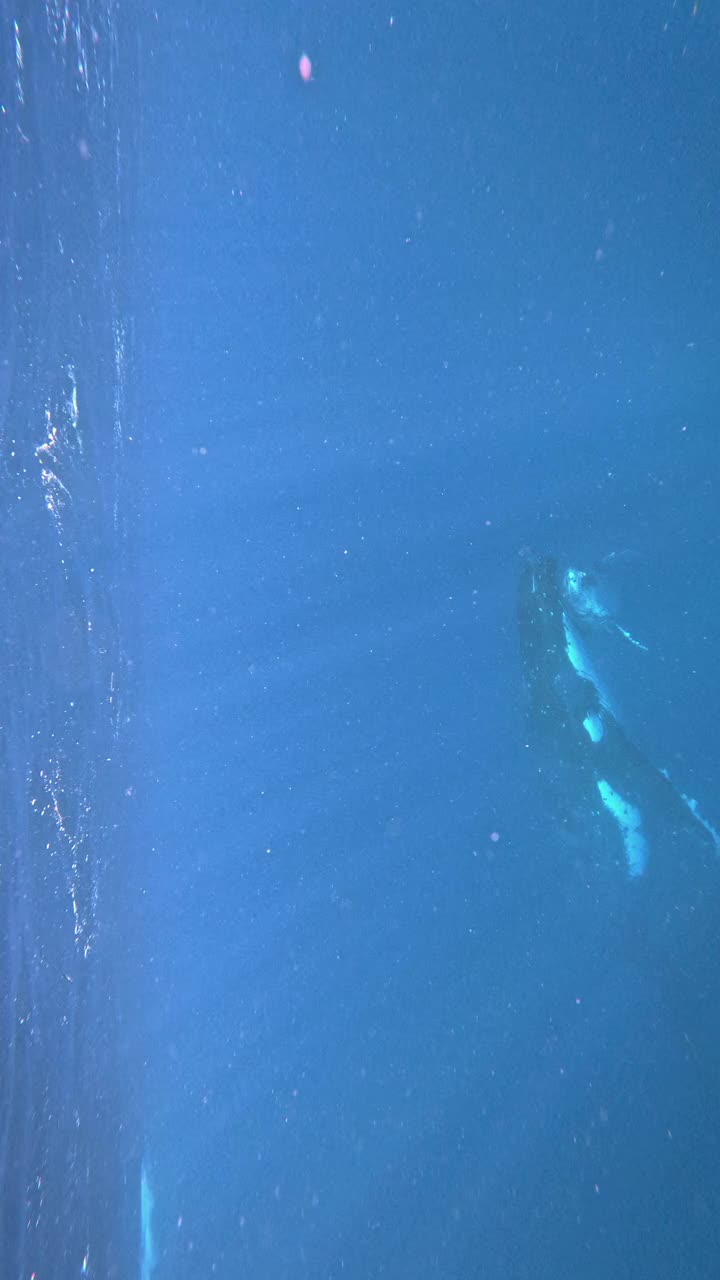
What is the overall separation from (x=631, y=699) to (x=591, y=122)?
79.0 inches

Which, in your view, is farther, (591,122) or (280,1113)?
(280,1113)

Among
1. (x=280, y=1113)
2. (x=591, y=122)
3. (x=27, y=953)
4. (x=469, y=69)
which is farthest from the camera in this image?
(x=280, y=1113)

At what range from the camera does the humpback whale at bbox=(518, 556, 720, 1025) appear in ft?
8.86

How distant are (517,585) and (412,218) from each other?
4.30ft

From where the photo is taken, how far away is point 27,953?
153 cm

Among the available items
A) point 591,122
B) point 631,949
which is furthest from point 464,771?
point 591,122

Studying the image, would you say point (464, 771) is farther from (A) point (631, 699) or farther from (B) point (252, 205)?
(B) point (252, 205)

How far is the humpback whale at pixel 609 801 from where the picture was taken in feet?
A: 8.86

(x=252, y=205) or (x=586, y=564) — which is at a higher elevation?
(x=252, y=205)

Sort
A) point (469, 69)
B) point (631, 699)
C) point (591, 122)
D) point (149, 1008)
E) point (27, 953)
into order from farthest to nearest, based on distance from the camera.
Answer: point (631, 699), point (149, 1008), point (591, 122), point (469, 69), point (27, 953)

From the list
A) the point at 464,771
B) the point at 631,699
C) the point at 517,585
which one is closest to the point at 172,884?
the point at 464,771

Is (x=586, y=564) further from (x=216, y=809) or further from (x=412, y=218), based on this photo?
(x=216, y=809)

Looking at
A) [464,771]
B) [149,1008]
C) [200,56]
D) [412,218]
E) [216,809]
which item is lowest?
[149,1008]

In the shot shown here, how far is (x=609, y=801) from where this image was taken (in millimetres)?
2846
